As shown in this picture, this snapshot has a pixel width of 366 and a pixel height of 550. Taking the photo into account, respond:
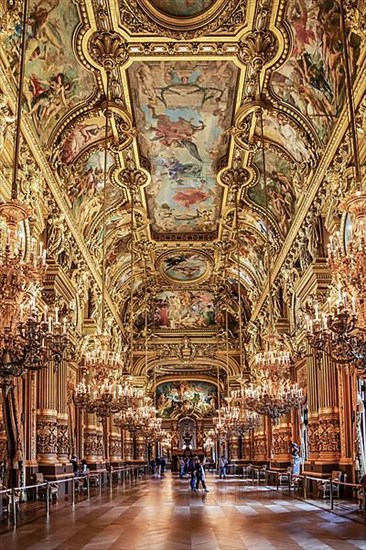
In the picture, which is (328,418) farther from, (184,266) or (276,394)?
(184,266)

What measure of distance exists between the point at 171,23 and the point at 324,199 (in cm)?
606

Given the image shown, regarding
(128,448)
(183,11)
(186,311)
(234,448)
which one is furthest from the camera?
(234,448)

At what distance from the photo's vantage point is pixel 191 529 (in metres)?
12.0

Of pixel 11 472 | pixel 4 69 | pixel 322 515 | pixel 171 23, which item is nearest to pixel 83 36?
pixel 171 23

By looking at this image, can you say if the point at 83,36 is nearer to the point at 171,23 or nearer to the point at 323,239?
the point at 171,23

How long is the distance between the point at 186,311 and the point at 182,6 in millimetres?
25685

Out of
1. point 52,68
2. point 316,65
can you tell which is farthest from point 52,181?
point 316,65

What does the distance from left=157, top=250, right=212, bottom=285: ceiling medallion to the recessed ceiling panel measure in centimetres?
407

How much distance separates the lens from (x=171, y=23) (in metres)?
15.7

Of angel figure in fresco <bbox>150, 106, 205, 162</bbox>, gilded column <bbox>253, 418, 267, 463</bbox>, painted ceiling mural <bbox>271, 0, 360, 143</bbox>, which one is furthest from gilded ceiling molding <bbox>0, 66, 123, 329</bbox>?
gilded column <bbox>253, 418, 267, 463</bbox>

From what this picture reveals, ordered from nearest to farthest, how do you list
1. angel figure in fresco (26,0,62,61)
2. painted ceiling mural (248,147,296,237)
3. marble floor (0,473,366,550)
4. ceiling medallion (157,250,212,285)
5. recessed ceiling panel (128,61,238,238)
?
marble floor (0,473,366,550) < angel figure in fresco (26,0,62,61) < recessed ceiling panel (128,61,238,238) < painted ceiling mural (248,147,296,237) < ceiling medallion (157,250,212,285)

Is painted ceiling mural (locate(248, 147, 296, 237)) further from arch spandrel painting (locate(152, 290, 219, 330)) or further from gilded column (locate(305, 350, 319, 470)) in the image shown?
arch spandrel painting (locate(152, 290, 219, 330))

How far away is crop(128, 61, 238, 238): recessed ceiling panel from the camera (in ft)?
59.2

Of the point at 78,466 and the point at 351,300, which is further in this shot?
the point at 78,466
